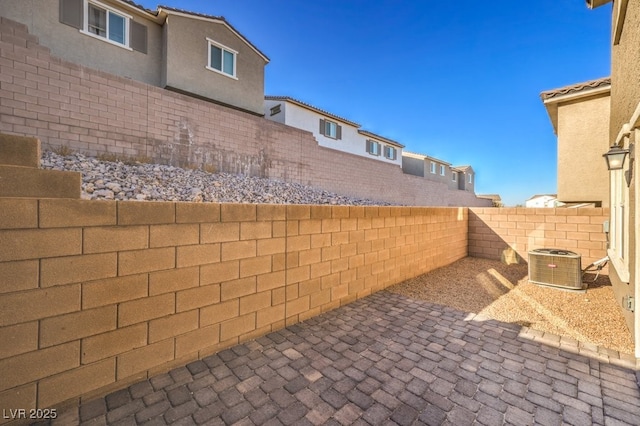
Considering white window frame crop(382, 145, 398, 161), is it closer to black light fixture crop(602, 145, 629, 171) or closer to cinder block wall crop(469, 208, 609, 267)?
cinder block wall crop(469, 208, 609, 267)

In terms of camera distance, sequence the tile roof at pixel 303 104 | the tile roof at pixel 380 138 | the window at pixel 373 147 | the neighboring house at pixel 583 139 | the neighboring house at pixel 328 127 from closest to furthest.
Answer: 1. the neighboring house at pixel 583 139
2. the tile roof at pixel 303 104
3. the neighboring house at pixel 328 127
4. the tile roof at pixel 380 138
5. the window at pixel 373 147

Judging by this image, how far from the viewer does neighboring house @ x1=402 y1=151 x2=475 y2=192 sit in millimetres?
27516

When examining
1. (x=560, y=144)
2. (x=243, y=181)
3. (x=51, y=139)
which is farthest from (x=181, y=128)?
(x=560, y=144)

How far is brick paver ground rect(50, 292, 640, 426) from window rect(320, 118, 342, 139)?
1650 cm

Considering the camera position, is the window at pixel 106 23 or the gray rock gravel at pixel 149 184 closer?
the gray rock gravel at pixel 149 184

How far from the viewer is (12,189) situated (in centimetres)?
176

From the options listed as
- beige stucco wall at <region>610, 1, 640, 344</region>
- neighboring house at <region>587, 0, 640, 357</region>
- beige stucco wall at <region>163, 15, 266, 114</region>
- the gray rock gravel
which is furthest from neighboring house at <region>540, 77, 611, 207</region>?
→ beige stucco wall at <region>163, 15, 266, 114</region>

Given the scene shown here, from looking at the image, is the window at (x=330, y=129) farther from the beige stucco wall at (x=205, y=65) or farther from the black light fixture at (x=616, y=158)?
the black light fixture at (x=616, y=158)

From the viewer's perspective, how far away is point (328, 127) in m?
18.5

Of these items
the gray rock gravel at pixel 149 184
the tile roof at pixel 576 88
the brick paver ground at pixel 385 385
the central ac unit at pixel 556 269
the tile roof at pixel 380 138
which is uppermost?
the tile roof at pixel 380 138

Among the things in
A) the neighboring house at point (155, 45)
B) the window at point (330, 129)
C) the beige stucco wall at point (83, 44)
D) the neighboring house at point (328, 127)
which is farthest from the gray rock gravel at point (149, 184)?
the window at point (330, 129)

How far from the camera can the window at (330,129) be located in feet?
59.2

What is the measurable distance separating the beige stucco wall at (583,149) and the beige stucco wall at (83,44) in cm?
1547

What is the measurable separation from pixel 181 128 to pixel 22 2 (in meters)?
5.48
